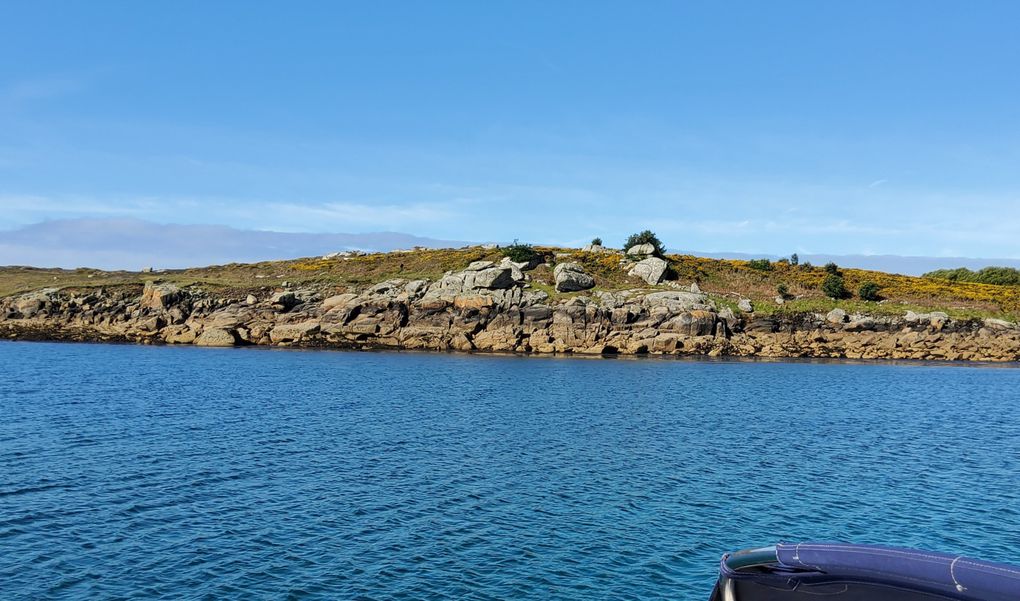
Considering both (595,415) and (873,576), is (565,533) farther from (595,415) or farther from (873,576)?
(595,415)

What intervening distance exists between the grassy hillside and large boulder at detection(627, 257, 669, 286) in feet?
7.65

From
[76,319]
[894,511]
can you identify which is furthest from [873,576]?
[76,319]

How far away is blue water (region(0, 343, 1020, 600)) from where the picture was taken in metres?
22.8

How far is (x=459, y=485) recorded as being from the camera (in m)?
33.2

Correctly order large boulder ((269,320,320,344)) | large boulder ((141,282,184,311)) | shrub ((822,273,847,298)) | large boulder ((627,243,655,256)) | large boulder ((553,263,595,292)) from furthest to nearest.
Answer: large boulder ((627,243,655,256)) < shrub ((822,273,847,298)) < large boulder ((141,282,184,311)) < large boulder ((553,263,595,292)) < large boulder ((269,320,320,344))

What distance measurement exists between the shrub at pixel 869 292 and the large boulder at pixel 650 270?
35.1 m

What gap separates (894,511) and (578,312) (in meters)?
81.4

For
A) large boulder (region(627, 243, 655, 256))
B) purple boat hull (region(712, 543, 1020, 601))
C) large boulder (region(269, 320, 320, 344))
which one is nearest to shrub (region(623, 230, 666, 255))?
large boulder (region(627, 243, 655, 256))

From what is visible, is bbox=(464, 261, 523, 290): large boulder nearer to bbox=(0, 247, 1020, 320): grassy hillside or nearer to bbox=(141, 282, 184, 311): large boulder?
bbox=(0, 247, 1020, 320): grassy hillside

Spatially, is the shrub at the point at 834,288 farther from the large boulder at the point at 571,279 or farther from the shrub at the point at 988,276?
the shrub at the point at 988,276

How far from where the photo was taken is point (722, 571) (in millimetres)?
11141

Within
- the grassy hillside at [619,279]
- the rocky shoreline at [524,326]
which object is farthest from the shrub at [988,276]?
the rocky shoreline at [524,326]

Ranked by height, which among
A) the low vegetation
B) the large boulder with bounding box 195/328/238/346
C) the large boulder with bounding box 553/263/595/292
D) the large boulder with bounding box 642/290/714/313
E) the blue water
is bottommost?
the blue water

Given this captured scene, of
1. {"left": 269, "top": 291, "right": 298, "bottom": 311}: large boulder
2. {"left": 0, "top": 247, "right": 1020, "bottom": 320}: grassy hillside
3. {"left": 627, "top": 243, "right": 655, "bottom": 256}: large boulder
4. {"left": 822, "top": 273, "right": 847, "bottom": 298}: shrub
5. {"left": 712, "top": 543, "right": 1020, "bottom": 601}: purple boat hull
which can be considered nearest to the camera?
{"left": 712, "top": 543, "right": 1020, "bottom": 601}: purple boat hull
